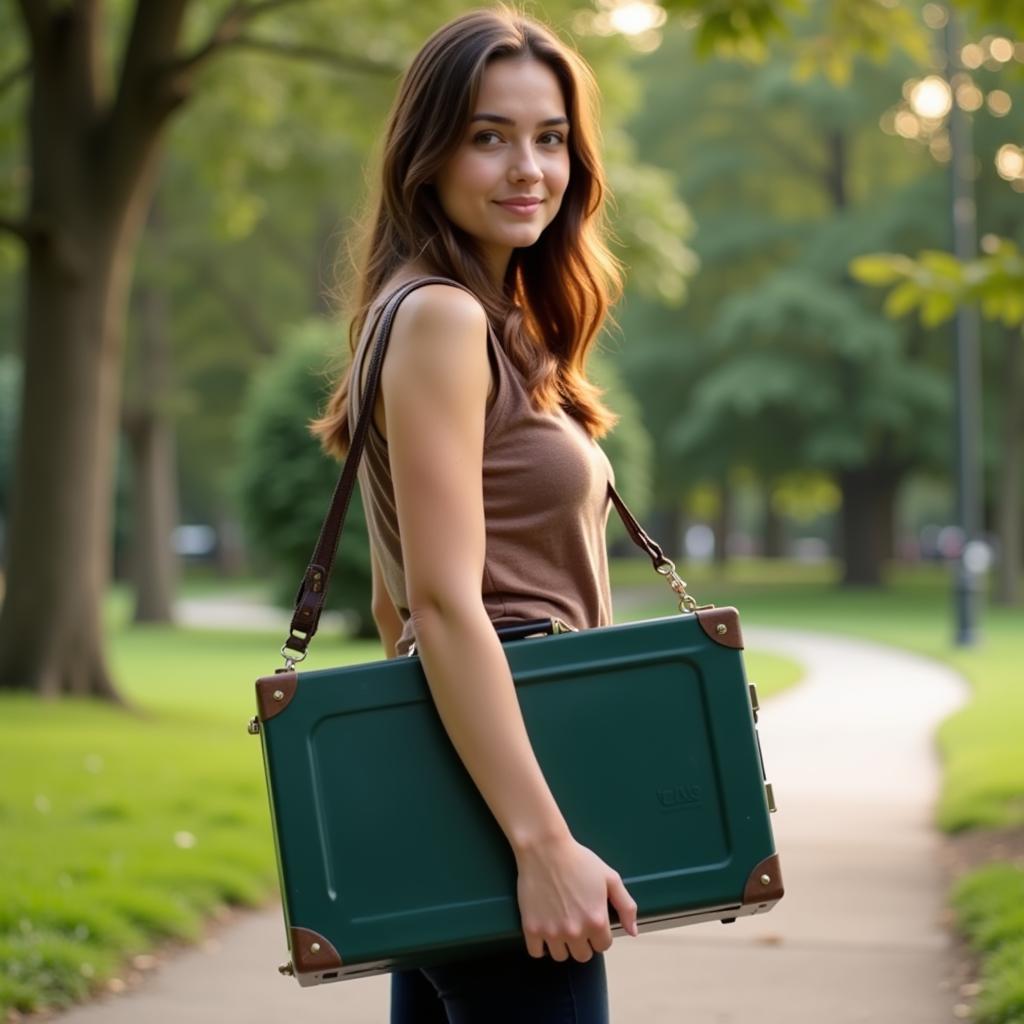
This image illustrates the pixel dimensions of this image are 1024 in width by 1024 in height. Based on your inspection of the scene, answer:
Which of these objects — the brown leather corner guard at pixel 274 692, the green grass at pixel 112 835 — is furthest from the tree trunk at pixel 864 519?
the brown leather corner guard at pixel 274 692

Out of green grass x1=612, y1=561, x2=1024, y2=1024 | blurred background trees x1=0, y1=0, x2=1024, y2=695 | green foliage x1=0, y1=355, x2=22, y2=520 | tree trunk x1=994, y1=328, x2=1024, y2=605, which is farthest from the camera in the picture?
green foliage x1=0, y1=355, x2=22, y2=520

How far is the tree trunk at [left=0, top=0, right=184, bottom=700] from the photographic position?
11.7 meters

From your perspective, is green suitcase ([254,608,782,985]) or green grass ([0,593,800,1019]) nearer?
green suitcase ([254,608,782,985])

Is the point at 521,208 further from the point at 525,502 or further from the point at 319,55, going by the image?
the point at 319,55

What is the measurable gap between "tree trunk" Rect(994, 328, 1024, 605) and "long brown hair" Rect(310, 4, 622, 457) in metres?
29.8

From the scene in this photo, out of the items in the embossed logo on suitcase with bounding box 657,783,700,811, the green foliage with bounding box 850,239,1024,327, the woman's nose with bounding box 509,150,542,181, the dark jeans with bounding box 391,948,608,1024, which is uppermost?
the woman's nose with bounding box 509,150,542,181

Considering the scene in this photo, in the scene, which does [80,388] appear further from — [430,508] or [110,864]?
[430,508]

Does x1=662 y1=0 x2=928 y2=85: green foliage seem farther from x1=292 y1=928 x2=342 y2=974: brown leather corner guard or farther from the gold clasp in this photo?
x1=292 y1=928 x2=342 y2=974: brown leather corner guard

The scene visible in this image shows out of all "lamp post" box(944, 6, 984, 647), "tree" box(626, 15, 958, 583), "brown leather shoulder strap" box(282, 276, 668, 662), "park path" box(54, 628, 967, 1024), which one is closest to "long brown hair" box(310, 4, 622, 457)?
"brown leather shoulder strap" box(282, 276, 668, 662)

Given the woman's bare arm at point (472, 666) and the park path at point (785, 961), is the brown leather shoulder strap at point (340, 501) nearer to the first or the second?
the woman's bare arm at point (472, 666)

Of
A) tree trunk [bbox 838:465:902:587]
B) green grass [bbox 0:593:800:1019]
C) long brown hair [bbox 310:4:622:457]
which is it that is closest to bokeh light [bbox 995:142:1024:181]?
tree trunk [bbox 838:465:902:587]

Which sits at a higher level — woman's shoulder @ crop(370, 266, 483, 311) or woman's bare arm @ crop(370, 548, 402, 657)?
woman's shoulder @ crop(370, 266, 483, 311)

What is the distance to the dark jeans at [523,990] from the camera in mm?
1902

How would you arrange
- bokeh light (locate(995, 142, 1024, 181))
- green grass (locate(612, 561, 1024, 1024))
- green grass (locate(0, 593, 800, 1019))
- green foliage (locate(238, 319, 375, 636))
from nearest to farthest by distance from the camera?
green grass (locate(0, 593, 800, 1019)) < green grass (locate(612, 561, 1024, 1024)) < green foliage (locate(238, 319, 375, 636)) < bokeh light (locate(995, 142, 1024, 181))
